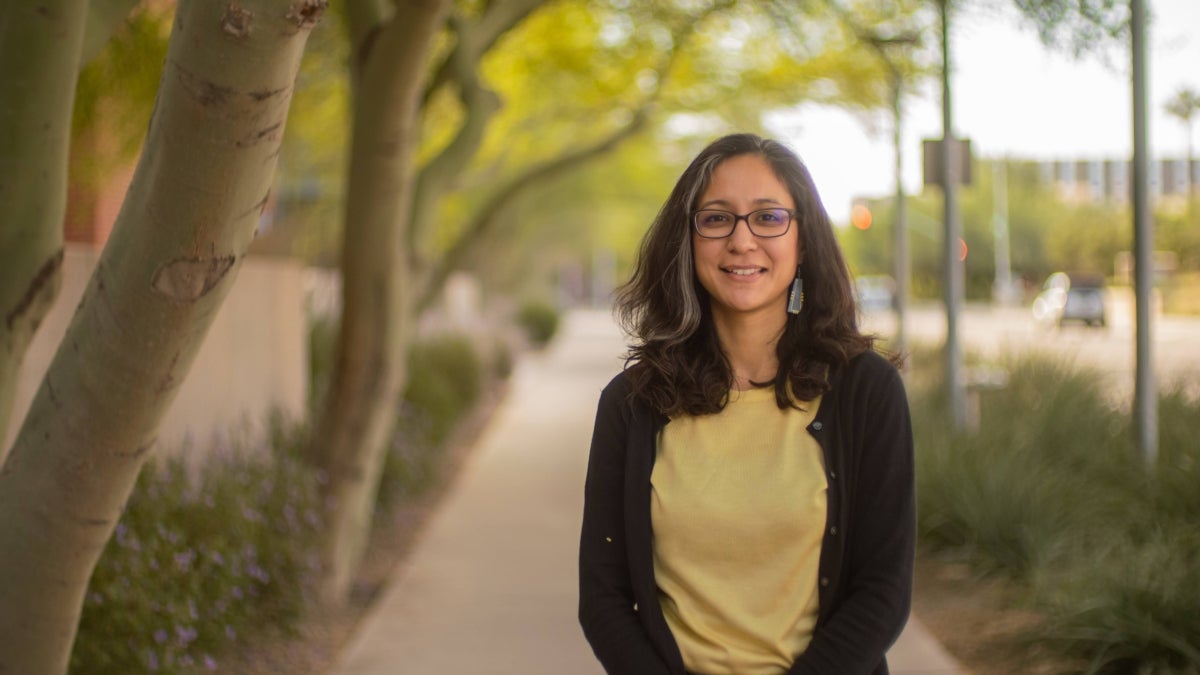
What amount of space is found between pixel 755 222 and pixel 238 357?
6.61 metres

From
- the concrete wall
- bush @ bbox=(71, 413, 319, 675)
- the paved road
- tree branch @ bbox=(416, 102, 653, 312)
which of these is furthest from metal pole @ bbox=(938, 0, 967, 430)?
bush @ bbox=(71, 413, 319, 675)

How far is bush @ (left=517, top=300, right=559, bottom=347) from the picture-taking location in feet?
119

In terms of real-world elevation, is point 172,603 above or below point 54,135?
below

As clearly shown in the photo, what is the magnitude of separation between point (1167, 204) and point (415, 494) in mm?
72229

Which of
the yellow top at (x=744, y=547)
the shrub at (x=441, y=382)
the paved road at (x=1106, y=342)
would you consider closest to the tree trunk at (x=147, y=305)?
the yellow top at (x=744, y=547)

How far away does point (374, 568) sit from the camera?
354 inches

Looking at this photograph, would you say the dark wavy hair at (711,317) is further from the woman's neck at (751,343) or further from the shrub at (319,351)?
the shrub at (319,351)

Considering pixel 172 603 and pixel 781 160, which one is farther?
pixel 172 603

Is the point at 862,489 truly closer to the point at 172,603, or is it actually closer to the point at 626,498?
the point at 626,498

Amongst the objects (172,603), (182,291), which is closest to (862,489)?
(182,291)

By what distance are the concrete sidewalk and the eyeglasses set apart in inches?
98.2

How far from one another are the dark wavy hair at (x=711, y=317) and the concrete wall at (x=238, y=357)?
13.0 feet

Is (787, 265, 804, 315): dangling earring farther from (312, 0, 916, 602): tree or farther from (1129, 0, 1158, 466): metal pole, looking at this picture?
(1129, 0, 1158, 466): metal pole

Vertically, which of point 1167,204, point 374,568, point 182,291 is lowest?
point 374,568
